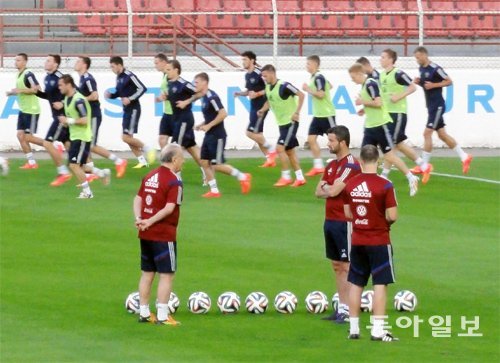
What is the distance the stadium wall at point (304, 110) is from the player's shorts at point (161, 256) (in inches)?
612

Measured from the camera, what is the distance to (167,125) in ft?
76.1

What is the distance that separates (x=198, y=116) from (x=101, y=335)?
1637 cm

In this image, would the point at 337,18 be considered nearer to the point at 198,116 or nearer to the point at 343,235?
the point at 198,116

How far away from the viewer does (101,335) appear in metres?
12.4

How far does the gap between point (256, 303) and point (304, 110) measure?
15796mm

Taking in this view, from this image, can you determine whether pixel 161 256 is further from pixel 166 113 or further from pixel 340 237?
pixel 166 113

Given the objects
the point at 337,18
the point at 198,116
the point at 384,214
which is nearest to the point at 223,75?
the point at 198,116

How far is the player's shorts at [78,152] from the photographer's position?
838 inches

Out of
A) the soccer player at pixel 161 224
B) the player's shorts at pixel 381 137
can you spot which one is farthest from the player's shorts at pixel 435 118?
the soccer player at pixel 161 224

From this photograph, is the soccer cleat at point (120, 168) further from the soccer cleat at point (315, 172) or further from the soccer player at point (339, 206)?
the soccer player at point (339, 206)

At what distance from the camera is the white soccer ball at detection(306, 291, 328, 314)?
1345 centimetres

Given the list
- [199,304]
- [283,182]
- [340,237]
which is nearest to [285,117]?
[283,182]

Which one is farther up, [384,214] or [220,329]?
[384,214]

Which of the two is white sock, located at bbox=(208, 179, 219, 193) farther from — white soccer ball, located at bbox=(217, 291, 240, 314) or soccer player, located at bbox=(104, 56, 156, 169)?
white soccer ball, located at bbox=(217, 291, 240, 314)
